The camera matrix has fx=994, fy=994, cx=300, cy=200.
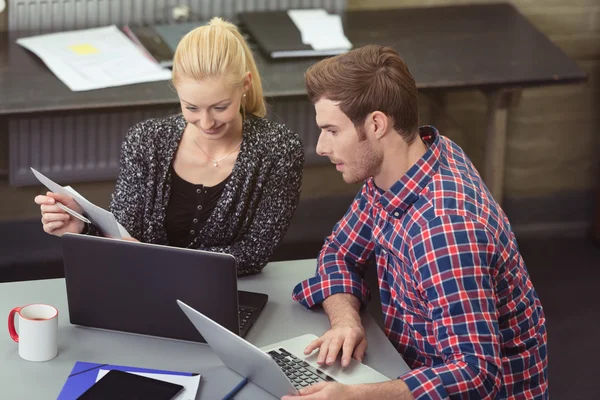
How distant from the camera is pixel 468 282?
174 centimetres

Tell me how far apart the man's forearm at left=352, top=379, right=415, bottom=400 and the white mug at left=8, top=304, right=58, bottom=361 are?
1.93 feet

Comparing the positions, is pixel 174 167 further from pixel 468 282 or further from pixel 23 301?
pixel 468 282

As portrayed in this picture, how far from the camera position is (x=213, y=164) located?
240cm

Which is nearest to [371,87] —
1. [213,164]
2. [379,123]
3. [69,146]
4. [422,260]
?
[379,123]

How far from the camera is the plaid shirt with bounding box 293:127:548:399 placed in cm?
173

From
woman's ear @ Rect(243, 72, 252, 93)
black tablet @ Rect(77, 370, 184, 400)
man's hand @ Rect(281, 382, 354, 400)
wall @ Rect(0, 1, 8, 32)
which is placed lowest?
black tablet @ Rect(77, 370, 184, 400)

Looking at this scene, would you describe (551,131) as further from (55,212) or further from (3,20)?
(55,212)

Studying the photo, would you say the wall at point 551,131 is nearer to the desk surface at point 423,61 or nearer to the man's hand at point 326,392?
the desk surface at point 423,61

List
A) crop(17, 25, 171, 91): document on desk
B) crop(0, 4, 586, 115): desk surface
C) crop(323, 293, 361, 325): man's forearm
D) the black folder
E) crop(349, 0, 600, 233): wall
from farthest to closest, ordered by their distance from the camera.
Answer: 1. crop(349, 0, 600, 233): wall
2. the black folder
3. crop(17, 25, 171, 91): document on desk
4. crop(0, 4, 586, 115): desk surface
5. crop(323, 293, 361, 325): man's forearm

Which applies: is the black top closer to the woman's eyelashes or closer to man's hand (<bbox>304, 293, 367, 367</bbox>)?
the woman's eyelashes

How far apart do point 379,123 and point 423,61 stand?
4.70 ft

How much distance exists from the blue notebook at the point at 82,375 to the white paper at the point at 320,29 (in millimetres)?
1655

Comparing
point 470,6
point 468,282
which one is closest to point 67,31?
point 470,6

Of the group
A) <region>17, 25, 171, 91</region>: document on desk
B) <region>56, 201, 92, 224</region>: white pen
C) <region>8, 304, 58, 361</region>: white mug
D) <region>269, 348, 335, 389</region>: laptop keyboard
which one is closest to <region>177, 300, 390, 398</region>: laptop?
<region>269, 348, 335, 389</region>: laptop keyboard
